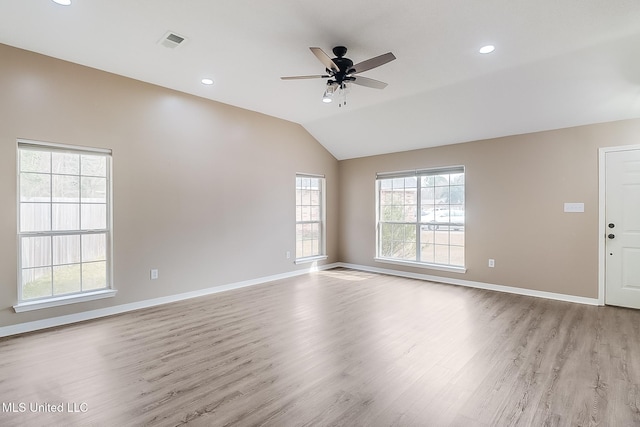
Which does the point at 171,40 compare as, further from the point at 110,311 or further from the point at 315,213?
the point at 315,213

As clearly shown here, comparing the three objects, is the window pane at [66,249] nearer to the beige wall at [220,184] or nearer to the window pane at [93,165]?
the beige wall at [220,184]

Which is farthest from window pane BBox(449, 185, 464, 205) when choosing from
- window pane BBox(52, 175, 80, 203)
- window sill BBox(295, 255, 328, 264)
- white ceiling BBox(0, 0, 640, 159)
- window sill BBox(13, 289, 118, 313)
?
window pane BBox(52, 175, 80, 203)

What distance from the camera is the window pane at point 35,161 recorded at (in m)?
3.41

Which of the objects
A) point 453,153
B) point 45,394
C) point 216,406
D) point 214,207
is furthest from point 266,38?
point 453,153

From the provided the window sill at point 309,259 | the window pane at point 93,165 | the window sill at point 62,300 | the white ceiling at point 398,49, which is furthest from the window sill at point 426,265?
the window pane at point 93,165

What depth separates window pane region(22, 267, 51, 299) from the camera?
339 centimetres

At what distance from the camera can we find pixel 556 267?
4484 mm

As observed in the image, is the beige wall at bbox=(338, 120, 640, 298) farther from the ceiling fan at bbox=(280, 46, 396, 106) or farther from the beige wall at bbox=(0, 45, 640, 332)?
the ceiling fan at bbox=(280, 46, 396, 106)

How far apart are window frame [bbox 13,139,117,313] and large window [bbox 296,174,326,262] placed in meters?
3.21

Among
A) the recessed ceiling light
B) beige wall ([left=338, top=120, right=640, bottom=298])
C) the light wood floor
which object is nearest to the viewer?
the light wood floor

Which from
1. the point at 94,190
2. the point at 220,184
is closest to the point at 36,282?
the point at 94,190

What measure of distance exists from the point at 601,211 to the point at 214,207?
18.1 feet

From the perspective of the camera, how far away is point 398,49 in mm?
3156

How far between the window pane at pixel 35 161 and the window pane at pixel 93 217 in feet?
1.87
